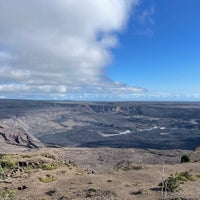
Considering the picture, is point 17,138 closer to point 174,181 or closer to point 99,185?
point 99,185

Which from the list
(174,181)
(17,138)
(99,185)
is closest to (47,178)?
(99,185)

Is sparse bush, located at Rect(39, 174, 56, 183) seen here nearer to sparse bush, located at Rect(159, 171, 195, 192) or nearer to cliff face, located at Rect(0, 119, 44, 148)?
sparse bush, located at Rect(159, 171, 195, 192)

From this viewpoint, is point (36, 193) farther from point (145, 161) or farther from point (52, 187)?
point (145, 161)

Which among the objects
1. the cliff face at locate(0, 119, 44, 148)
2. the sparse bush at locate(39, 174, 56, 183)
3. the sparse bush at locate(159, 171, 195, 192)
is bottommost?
the cliff face at locate(0, 119, 44, 148)

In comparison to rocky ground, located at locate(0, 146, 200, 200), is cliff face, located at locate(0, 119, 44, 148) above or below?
below

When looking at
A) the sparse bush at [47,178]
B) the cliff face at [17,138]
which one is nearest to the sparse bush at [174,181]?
the sparse bush at [47,178]

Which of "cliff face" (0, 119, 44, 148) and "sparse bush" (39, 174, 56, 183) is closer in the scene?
"sparse bush" (39, 174, 56, 183)

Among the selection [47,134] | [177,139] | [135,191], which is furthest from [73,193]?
[47,134]

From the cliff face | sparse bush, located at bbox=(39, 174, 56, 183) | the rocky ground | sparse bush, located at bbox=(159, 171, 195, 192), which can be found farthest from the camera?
the cliff face

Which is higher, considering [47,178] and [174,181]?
[174,181]

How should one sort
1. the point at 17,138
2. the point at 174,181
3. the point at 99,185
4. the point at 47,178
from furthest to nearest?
the point at 17,138
the point at 47,178
the point at 99,185
the point at 174,181

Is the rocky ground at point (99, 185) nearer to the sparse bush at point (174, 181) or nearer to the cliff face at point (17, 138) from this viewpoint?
the sparse bush at point (174, 181)

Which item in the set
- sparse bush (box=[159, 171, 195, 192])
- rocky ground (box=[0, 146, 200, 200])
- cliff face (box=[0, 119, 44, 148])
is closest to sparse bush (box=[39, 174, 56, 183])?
rocky ground (box=[0, 146, 200, 200])
